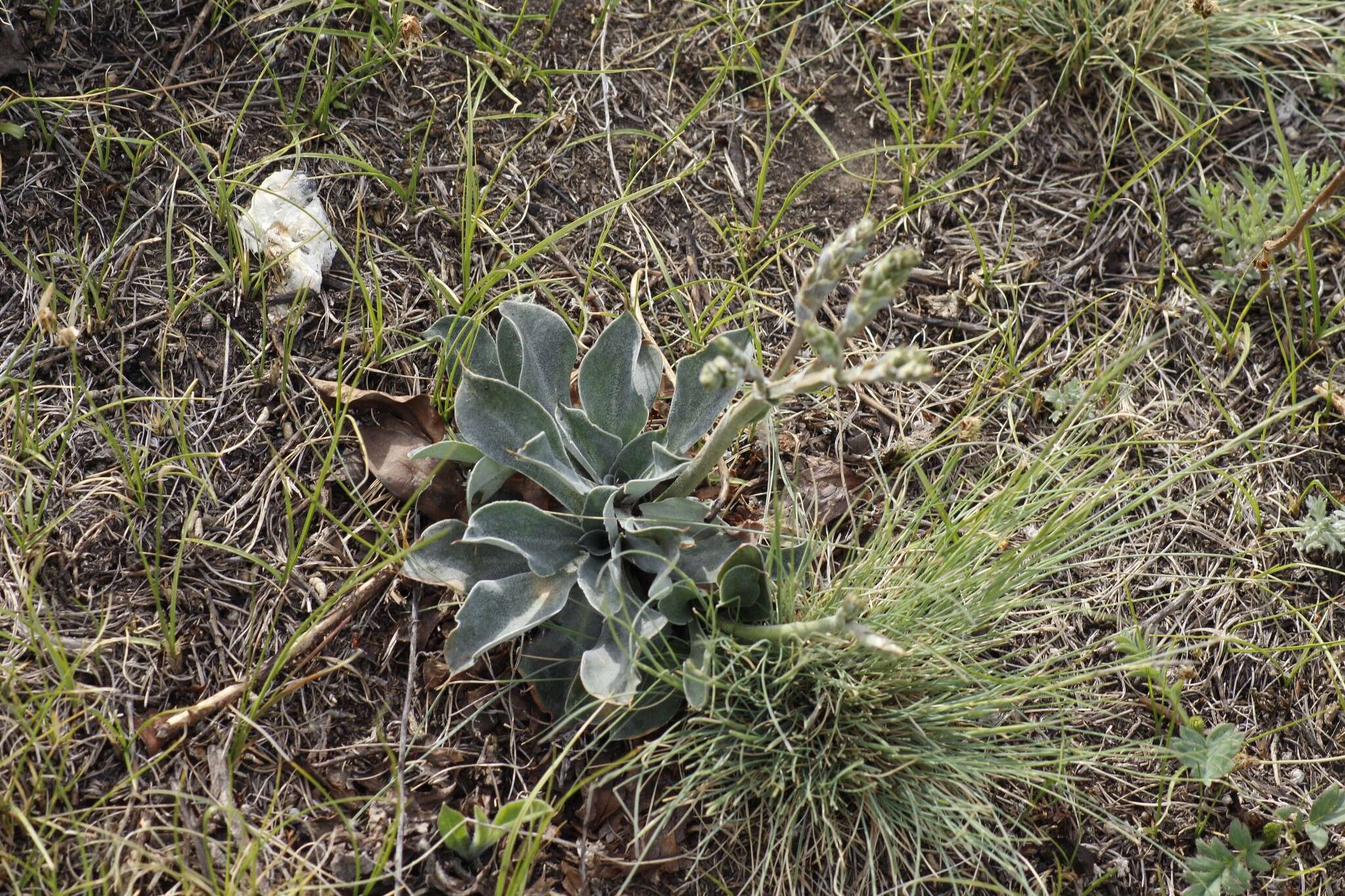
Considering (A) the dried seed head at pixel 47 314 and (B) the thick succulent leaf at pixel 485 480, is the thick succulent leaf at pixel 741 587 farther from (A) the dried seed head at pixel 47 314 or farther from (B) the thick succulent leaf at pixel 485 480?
(A) the dried seed head at pixel 47 314

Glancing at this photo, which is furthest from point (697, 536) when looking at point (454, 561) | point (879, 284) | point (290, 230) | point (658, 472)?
point (290, 230)

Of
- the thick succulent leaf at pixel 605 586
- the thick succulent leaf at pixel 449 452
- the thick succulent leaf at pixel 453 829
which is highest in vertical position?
the thick succulent leaf at pixel 449 452

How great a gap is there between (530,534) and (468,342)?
46cm

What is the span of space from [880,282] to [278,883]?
159cm

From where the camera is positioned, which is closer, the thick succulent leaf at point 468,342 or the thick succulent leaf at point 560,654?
the thick succulent leaf at point 560,654

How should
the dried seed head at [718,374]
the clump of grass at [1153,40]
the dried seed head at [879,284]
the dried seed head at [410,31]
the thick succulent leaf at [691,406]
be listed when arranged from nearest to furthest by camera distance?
1. the dried seed head at [879,284]
2. the dried seed head at [718,374]
3. the thick succulent leaf at [691,406]
4. the dried seed head at [410,31]
5. the clump of grass at [1153,40]

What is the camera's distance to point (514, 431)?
219 cm

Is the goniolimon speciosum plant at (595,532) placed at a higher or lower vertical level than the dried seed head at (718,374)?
lower

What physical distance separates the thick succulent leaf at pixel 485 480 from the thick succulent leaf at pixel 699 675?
1.77 ft

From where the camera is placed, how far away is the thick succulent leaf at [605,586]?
2088mm

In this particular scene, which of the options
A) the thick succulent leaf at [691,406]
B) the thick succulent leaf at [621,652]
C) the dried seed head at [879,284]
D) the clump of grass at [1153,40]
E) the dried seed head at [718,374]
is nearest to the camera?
the dried seed head at [879,284]

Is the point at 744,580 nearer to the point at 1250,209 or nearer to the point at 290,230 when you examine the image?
the point at 290,230

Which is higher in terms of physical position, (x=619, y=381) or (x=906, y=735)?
(x=619, y=381)

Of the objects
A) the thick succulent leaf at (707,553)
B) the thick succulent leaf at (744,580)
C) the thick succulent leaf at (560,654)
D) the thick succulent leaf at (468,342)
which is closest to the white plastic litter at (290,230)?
the thick succulent leaf at (468,342)
